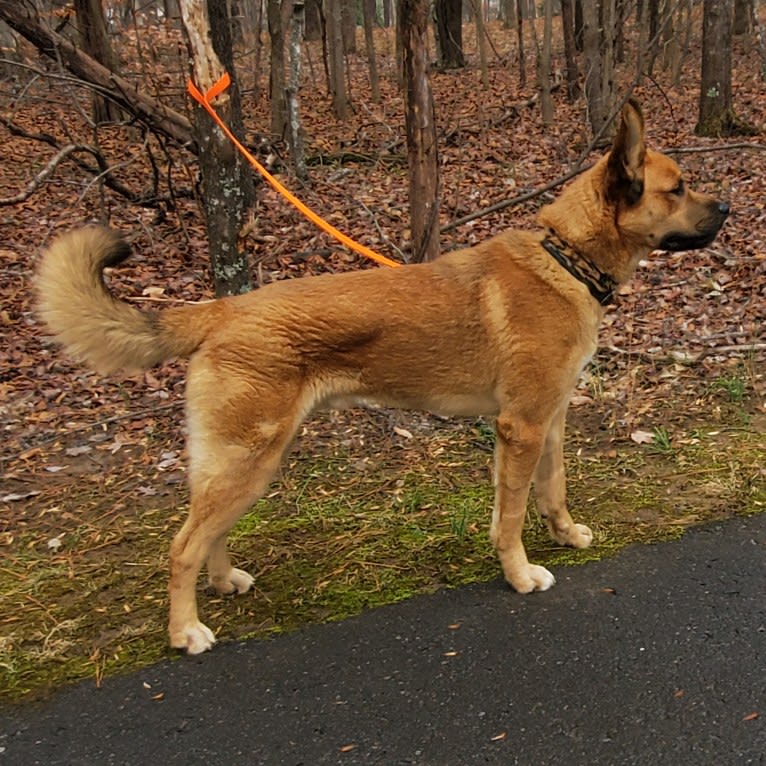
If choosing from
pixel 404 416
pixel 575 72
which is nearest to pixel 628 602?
pixel 404 416

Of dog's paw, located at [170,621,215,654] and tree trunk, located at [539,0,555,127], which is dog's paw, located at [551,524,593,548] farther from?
tree trunk, located at [539,0,555,127]

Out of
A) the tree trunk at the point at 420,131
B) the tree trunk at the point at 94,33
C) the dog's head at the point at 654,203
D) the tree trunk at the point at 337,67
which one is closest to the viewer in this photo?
the dog's head at the point at 654,203

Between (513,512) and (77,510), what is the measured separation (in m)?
2.62

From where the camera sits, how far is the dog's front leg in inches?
139

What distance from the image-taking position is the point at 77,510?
448 centimetres

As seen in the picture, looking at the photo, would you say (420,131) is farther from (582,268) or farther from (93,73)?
(93,73)

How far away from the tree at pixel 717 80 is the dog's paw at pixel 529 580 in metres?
12.4

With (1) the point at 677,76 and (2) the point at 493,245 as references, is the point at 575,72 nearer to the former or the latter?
(1) the point at 677,76

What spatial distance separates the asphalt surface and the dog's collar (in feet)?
4.52

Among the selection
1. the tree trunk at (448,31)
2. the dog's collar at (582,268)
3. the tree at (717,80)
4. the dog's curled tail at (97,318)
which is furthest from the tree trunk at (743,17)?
the dog's curled tail at (97,318)

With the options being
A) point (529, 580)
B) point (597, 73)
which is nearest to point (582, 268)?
point (529, 580)

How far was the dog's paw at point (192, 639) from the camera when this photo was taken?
325cm

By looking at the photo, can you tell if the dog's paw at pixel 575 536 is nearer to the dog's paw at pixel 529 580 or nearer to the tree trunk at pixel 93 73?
the dog's paw at pixel 529 580

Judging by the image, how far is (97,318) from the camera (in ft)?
10.7
